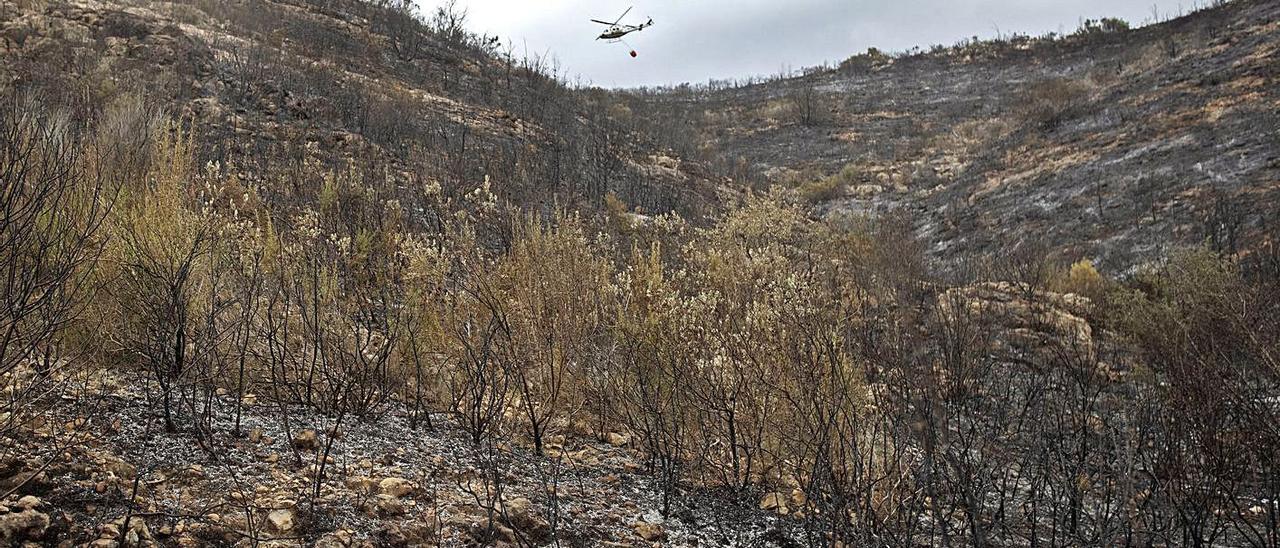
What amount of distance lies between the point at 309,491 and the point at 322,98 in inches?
375

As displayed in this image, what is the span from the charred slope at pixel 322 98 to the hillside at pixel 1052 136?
6160mm

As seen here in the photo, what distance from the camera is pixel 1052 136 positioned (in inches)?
701

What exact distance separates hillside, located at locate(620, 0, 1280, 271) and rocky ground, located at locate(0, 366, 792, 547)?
723 centimetres

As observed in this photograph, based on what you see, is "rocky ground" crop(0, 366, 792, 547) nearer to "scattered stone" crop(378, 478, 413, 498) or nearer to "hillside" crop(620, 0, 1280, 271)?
"scattered stone" crop(378, 478, 413, 498)

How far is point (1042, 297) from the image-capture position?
813cm

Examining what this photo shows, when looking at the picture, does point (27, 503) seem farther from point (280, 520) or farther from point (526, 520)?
point (526, 520)

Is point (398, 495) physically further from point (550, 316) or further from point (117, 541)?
point (550, 316)

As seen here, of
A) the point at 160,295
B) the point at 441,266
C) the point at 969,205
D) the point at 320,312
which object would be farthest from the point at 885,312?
the point at 969,205

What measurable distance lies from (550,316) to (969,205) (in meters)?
13.4

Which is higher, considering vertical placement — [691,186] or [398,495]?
[691,186]

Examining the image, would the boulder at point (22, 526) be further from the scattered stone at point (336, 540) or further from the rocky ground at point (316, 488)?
the scattered stone at point (336, 540)

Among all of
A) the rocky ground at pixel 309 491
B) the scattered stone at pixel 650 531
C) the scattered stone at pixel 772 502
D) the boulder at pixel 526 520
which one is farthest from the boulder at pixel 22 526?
the scattered stone at pixel 772 502

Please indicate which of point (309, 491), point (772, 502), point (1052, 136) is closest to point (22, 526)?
point (309, 491)

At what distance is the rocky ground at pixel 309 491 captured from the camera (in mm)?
1955
